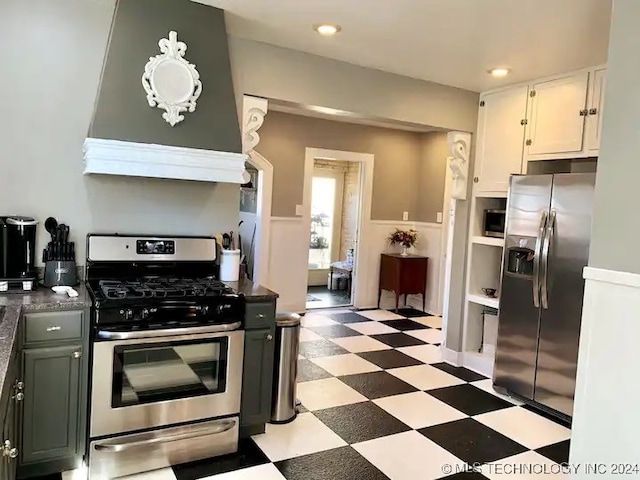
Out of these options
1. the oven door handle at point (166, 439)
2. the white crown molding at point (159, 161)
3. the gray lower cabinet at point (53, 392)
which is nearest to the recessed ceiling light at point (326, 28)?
the white crown molding at point (159, 161)

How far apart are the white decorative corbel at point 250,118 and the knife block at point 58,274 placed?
48.6 inches

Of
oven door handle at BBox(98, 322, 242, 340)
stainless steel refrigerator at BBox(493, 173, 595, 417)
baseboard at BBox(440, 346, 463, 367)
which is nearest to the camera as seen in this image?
Answer: oven door handle at BBox(98, 322, 242, 340)

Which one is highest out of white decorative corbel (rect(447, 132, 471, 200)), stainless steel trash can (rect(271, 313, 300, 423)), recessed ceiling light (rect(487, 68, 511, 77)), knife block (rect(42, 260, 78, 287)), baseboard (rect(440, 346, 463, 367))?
recessed ceiling light (rect(487, 68, 511, 77))

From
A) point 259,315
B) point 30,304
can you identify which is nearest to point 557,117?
point 259,315

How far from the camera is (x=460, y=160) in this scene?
4246mm

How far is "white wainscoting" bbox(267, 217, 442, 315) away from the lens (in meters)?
5.79

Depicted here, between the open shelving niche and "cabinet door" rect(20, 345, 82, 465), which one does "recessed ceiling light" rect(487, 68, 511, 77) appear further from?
"cabinet door" rect(20, 345, 82, 465)

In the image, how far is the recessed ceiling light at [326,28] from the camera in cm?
285

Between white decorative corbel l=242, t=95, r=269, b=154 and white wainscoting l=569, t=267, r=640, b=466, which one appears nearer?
white wainscoting l=569, t=267, r=640, b=466

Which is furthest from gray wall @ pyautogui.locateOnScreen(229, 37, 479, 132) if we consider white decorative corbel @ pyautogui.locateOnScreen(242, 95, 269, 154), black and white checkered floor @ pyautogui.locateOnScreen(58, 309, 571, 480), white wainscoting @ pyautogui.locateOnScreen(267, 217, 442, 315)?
→ white wainscoting @ pyautogui.locateOnScreen(267, 217, 442, 315)

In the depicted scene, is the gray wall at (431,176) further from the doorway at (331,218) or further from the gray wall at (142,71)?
the gray wall at (142,71)

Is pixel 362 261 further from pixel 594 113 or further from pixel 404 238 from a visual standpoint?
pixel 594 113

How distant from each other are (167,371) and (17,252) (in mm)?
970

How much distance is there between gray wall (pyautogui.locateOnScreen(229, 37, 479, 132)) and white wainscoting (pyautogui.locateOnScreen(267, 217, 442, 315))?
232 cm
